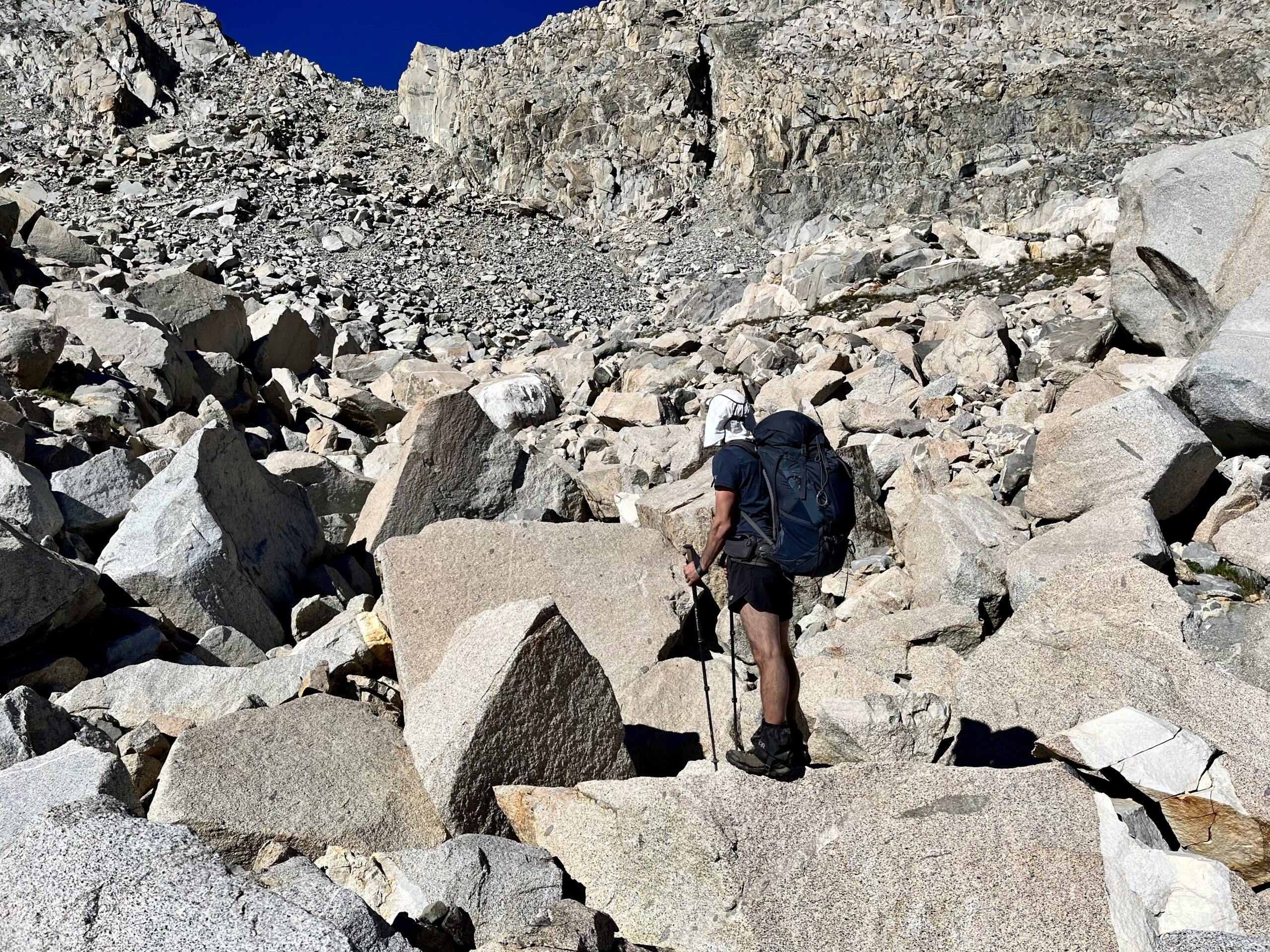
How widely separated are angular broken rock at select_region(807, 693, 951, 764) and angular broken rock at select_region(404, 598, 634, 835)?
0.92 metres

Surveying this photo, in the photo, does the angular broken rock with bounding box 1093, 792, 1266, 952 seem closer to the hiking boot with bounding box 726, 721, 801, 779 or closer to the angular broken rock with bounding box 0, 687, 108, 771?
the hiking boot with bounding box 726, 721, 801, 779

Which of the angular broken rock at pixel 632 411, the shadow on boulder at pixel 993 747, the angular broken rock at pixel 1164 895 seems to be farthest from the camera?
the angular broken rock at pixel 632 411

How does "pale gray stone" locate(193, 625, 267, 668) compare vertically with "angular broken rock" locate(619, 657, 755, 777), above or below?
above

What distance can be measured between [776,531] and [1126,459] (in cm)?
366

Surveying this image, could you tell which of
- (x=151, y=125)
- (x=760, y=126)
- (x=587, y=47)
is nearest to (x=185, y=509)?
(x=760, y=126)

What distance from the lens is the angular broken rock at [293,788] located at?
333 cm

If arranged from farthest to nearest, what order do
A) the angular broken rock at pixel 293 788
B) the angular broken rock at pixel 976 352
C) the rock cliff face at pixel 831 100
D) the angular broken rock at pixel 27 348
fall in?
the rock cliff face at pixel 831 100, the angular broken rock at pixel 976 352, the angular broken rock at pixel 27 348, the angular broken rock at pixel 293 788

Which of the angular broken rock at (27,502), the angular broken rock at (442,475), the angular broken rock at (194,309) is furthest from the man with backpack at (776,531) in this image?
the angular broken rock at (194,309)

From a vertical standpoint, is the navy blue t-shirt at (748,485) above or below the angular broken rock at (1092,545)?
above

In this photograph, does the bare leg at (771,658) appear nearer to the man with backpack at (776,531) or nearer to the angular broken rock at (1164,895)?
the man with backpack at (776,531)

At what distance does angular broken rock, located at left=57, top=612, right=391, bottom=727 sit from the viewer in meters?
4.59

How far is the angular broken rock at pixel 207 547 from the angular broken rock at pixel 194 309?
23.0 ft

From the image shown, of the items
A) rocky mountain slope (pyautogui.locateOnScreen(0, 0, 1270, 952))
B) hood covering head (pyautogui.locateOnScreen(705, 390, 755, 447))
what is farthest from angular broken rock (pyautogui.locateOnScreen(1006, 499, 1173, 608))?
hood covering head (pyautogui.locateOnScreen(705, 390, 755, 447))

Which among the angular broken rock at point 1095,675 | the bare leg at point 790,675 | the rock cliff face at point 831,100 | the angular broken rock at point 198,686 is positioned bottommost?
the angular broken rock at point 1095,675
